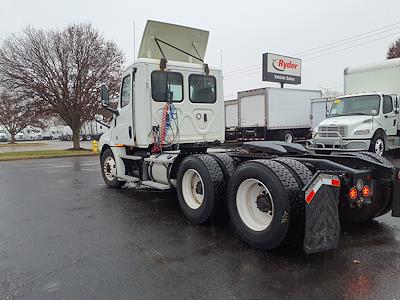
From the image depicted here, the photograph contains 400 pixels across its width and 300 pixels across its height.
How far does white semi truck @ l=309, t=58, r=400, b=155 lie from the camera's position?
12125mm

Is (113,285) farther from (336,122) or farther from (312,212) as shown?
(336,122)

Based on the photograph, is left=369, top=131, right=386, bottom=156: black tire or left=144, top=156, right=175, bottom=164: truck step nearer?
left=144, top=156, right=175, bottom=164: truck step

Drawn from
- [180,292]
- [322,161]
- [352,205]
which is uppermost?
[322,161]

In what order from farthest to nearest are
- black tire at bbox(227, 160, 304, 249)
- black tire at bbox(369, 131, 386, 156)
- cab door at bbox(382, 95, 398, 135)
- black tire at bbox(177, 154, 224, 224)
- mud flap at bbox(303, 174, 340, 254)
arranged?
cab door at bbox(382, 95, 398, 135) → black tire at bbox(369, 131, 386, 156) → black tire at bbox(177, 154, 224, 224) → black tire at bbox(227, 160, 304, 249) → mud flap at bbox(303, 174, 340, 254)

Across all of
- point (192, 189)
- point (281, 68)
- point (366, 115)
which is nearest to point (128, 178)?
point (192, 189)

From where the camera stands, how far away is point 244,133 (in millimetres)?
22531

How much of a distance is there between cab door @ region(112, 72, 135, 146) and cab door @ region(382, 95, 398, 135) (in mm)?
9719

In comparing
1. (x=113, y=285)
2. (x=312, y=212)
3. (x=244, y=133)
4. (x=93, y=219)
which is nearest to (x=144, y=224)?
(x=93, y=219)

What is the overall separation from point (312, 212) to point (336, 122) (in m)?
9.63

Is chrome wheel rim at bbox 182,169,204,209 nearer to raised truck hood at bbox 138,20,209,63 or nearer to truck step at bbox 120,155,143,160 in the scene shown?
truck step at bbox 120,155,143,160

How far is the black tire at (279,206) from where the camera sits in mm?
3787

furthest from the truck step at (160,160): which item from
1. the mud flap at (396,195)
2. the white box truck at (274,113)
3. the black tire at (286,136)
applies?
the black tire at (286,136)

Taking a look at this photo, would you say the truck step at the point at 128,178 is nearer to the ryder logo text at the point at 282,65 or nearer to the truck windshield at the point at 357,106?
the truck windshield at the point at 357,106

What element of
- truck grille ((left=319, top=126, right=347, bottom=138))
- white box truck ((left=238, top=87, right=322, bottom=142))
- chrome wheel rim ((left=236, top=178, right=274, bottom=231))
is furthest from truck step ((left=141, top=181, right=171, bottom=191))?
white box truck ((left=238, top=87, right=322, bottom=142))
